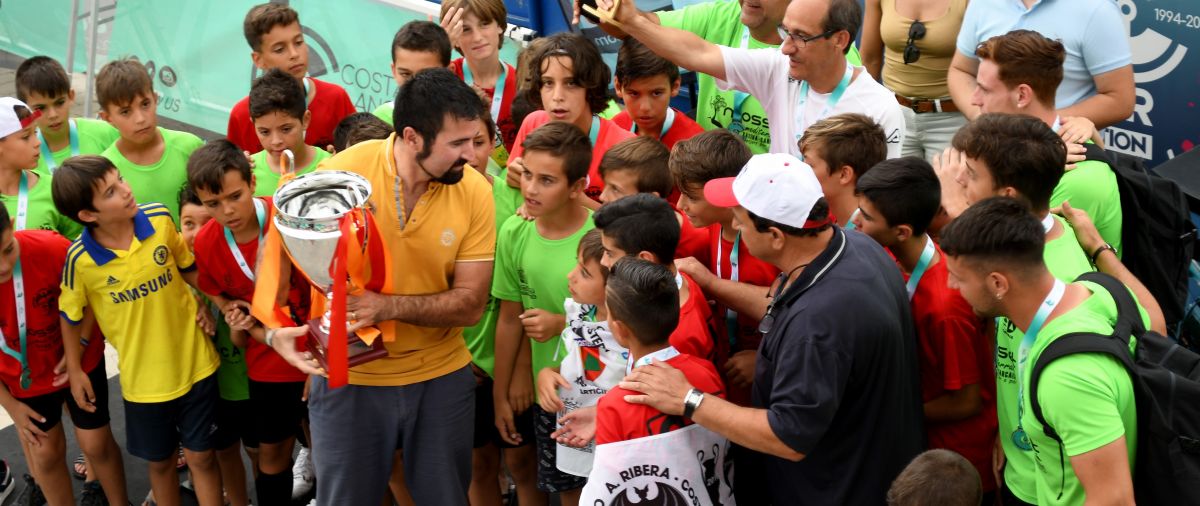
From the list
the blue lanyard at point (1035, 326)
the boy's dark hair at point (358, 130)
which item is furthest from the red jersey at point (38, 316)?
the blue lanyard at point (1035, 326)

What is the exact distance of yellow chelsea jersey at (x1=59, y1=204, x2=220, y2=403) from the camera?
4.95m

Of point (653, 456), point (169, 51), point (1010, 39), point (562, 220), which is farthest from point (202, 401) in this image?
point (169, 51)

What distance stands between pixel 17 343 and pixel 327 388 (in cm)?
185

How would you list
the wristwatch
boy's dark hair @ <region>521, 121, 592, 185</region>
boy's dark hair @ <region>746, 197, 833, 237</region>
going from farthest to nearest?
boy's dark hair @ <region>521, 121, 592, 185</region> → boy's dark hair @ <region>746, 197, 833, 237</region> → the wristwatch

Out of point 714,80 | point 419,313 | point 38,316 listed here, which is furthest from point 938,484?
point 38,316

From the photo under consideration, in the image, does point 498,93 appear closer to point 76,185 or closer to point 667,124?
point 667,124

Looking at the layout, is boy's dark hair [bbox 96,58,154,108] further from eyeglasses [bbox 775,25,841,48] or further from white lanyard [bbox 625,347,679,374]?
white lanyard [bbox 625,347,679,374]

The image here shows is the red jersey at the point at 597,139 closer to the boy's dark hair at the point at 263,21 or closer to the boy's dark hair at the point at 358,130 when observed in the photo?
the boy's dark hair at the point at 358,130

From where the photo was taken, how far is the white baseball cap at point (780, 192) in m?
3.45

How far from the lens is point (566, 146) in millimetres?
4461

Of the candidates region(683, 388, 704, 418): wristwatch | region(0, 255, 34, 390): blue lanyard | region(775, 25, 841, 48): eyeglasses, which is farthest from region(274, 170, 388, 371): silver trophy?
region(775, 25, 841, 48): eyeglasses

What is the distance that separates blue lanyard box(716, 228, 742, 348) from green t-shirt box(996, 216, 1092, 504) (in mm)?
985

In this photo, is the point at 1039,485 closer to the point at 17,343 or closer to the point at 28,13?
the point at 17,343

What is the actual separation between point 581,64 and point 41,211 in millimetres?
2835
